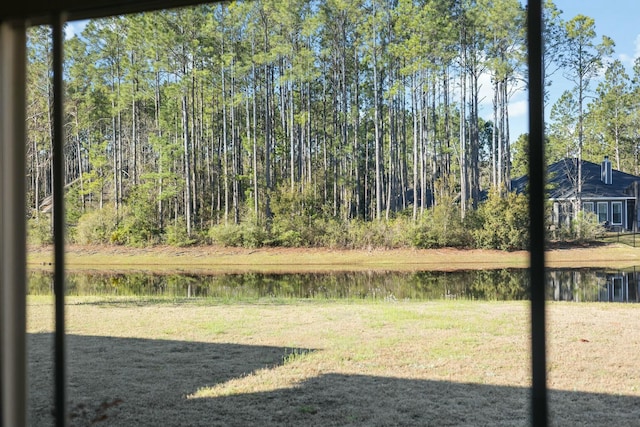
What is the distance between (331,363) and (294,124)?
4123mm

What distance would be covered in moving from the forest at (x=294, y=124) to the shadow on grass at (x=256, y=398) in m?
2.85

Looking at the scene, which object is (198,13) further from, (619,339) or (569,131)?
(619,339)

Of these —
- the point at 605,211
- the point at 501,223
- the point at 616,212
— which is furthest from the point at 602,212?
the point at 501,223

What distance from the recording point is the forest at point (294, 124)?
355 inches

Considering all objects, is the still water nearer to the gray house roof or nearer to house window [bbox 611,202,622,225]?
house window [bbox 611,202,622,225]

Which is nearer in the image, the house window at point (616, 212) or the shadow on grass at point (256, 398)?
the shadow on grass at point (256, 398)

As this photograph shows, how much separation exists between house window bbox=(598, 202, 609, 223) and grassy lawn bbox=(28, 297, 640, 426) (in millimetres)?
1201

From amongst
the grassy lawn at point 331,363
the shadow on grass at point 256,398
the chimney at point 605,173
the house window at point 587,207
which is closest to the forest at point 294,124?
the house window at point 587,207

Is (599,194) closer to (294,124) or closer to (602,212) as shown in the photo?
(602,212)

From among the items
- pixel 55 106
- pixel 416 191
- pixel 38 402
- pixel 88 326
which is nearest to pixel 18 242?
pixel 55 106

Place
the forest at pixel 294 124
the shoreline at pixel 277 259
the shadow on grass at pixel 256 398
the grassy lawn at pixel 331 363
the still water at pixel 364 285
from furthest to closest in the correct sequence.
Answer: the forest at pixel 294 124 < the shoreline at pixel 277 259 < the still water at pixel 364 285 < the grassy lawn at pixel 331 363 < the shadow on grass at pixel 256 398

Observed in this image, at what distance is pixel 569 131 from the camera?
27.8 ft

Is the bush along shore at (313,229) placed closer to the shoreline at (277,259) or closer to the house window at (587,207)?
the shoreline at (277,259)

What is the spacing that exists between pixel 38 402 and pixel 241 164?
5.09 meters
